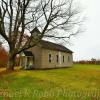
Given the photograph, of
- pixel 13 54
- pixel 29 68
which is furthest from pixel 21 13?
pixel 29 68

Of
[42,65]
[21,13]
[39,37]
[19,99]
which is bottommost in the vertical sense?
[19,99]

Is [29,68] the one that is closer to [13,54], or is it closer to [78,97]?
[13,54]

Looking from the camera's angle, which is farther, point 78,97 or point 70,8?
point 70,8

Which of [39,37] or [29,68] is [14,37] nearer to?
[39,37]

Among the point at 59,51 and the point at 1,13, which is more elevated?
the point at 1,13

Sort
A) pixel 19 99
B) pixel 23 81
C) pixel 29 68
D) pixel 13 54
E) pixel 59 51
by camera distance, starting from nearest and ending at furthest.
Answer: pixel 19 99, pixel 23 81, pixel 13 54, pixel 29 68, pixel 59 51

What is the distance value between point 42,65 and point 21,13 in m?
10.6

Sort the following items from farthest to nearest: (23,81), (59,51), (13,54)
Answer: (59,51)
(13,54)
(23,81)

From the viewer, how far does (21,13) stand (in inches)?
1471

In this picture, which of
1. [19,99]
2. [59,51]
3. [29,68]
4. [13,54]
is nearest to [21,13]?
[13,54]

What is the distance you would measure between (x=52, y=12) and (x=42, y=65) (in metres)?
10.0

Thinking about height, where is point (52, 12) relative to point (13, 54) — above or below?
above

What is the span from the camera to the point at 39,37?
37.4m

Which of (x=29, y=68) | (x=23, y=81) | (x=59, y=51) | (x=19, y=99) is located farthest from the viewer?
(x=59, y=51)
